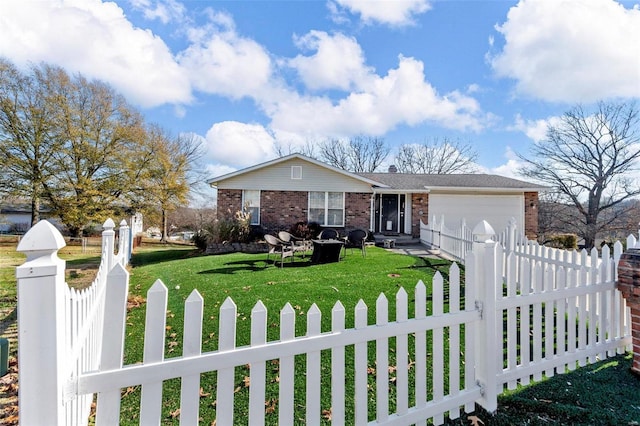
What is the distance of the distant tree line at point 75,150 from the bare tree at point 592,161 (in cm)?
2840

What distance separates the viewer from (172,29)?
7871 mm

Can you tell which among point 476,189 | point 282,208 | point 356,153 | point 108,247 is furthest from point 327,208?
point 356,153

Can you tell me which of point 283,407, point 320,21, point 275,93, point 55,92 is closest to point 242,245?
point 320,21

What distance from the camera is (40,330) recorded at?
1.12 meters

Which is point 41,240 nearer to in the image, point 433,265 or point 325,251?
point 325,251

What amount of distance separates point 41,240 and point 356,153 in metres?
33.3

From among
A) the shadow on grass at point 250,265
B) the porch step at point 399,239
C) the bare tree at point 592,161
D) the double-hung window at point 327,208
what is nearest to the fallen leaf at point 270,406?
the shadow on grass at point 250,265

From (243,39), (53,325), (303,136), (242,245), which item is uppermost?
(303,136)

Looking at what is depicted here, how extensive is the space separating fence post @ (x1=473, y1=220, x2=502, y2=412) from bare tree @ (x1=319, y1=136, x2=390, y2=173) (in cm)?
3106

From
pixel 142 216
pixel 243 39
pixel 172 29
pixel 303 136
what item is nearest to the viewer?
pixel 172 29

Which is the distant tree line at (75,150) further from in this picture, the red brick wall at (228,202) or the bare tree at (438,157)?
the bare tree at (438,157)

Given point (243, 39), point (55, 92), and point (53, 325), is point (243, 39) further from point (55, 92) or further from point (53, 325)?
point (55, 92)

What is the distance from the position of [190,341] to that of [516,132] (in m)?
27.7

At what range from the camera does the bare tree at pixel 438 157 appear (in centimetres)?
3167
